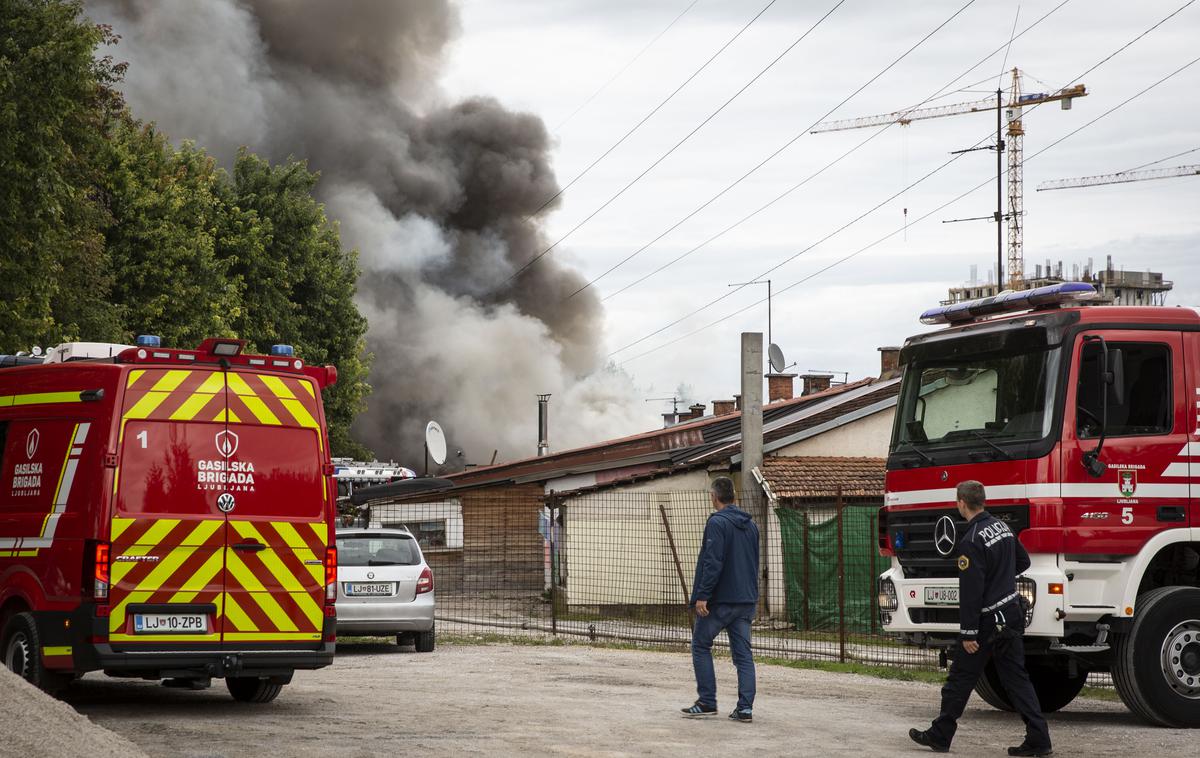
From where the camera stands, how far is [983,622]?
989cm

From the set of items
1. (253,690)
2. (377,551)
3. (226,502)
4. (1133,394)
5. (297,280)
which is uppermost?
(297,280)

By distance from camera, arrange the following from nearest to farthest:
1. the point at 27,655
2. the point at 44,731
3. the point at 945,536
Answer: the point at 44,731, the point at 27,655, the point at 945,536

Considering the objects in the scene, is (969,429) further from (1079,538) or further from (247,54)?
(247,54)

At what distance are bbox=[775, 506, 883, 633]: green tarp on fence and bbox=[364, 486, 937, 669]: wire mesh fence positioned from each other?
2 centimetres

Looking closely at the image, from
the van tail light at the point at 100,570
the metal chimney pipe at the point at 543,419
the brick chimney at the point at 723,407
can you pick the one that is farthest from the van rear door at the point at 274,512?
the metal chimney pipe at the point at 543,419

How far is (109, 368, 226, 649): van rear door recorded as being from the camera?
10414mm

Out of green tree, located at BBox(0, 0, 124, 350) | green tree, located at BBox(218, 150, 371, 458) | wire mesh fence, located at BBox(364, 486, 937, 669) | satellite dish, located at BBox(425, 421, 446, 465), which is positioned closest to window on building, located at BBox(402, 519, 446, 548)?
wire mesh fence, located at BBox(364, 486, 937, 669)

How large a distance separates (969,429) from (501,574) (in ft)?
59.5

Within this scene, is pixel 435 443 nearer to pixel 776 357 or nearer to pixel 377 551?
pixel 776 357

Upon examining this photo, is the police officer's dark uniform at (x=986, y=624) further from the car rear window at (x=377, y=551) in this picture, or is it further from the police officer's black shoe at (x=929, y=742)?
the car rear window at (x=377, y=551)

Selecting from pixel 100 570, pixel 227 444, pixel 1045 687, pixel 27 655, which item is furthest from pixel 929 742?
pixel 27 655

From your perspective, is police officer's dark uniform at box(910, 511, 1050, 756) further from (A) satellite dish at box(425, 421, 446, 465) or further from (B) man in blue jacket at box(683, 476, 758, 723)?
(A) satellite dish at box(425, 421, 446, 465)

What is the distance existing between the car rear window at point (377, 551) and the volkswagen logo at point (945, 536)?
8.46 metres

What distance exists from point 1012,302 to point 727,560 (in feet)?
10.4
